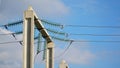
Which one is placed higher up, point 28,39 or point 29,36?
point 29,36

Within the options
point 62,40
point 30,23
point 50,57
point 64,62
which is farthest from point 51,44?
point 64,62

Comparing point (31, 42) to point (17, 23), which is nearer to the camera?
point (31, 42)

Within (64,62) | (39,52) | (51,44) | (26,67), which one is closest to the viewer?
(26,67)

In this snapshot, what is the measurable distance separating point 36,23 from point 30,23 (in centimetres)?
177

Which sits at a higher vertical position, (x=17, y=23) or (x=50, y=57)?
(x=17, y=23)

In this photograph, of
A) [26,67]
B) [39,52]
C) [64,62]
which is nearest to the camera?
[26,67]

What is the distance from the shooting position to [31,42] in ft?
76.9

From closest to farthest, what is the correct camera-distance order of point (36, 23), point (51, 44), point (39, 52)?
point (36, 23) < point (39, 52) < point (51, 44)

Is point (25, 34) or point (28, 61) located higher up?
point (25, 34)

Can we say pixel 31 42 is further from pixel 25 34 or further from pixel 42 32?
pixel 42 32

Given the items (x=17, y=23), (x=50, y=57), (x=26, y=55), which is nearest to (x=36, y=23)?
(x=17, y=23)

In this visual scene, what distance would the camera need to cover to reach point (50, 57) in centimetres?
2983

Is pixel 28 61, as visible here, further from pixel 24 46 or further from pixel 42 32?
pixel 42 32

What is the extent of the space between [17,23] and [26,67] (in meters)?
3.72
